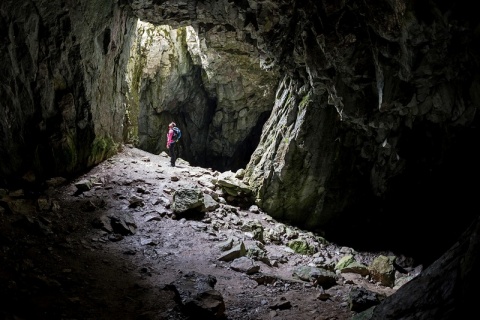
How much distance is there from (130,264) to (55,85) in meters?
5.91

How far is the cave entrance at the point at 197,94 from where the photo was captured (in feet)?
60.2

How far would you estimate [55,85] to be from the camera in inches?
355

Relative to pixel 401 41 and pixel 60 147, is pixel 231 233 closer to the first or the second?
pixel 60 147

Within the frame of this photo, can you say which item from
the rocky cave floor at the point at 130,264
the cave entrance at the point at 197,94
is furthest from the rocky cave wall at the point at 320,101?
the cave entrance at the point at 197,94

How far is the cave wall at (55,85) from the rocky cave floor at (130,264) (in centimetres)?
94

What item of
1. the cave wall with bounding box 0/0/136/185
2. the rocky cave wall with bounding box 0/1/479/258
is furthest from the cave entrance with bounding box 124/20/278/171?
the cave wall with bounding box 0/0/136/185

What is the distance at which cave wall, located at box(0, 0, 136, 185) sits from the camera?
Result: 23.9 feet

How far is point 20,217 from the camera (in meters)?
6.44

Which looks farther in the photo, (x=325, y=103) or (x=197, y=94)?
(x=197, y=94)

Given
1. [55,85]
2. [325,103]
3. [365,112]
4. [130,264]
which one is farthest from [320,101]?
[55,85]

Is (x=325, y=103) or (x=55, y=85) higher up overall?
(x=325, y=103)

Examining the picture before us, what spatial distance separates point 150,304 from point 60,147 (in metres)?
6.13

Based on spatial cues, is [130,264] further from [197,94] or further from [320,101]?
[197,94]

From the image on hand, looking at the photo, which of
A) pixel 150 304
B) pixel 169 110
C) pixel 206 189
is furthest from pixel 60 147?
pixel 169 110
